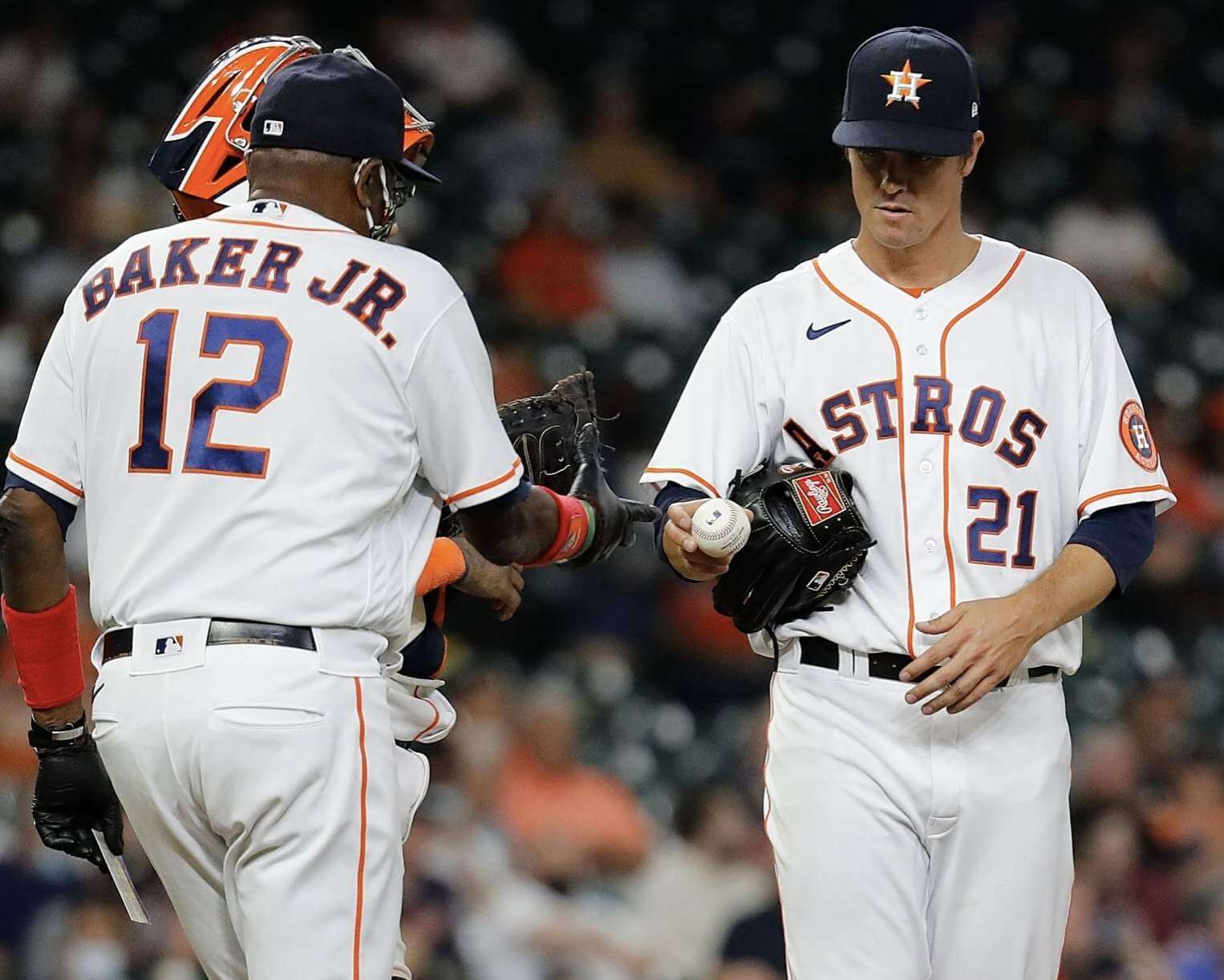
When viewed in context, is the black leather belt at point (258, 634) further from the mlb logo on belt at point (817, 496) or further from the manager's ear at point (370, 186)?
the mlb logo on belt at point (817, 496)

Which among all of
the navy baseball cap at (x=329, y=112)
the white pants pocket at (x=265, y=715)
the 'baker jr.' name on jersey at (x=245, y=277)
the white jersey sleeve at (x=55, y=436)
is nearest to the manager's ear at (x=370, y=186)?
the navy baseball cap at (x=329, y=112)

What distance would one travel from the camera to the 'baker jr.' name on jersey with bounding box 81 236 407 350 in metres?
2.59

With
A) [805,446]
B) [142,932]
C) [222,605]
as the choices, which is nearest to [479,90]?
[142,932]

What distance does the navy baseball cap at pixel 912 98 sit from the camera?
3.00 m

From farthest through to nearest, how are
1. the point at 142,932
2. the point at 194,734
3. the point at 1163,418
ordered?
the point at 1163,418, the point at 142,932, the point at 194,734

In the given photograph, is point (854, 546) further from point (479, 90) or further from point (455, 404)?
point (479, 90)

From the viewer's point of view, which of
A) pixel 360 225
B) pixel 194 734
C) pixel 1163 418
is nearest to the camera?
pixel 194 734

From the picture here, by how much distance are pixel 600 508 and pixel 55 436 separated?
920 millimetres

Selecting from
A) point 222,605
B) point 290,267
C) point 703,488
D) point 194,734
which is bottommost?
point 194,734

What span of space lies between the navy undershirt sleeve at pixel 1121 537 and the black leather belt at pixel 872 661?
0.21m

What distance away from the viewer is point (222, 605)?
2521 millimetres

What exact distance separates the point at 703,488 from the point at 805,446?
194 mm

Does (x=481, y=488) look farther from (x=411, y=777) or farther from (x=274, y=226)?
(x=411, y=777)

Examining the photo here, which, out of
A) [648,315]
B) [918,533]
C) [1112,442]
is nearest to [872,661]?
[918,533]
